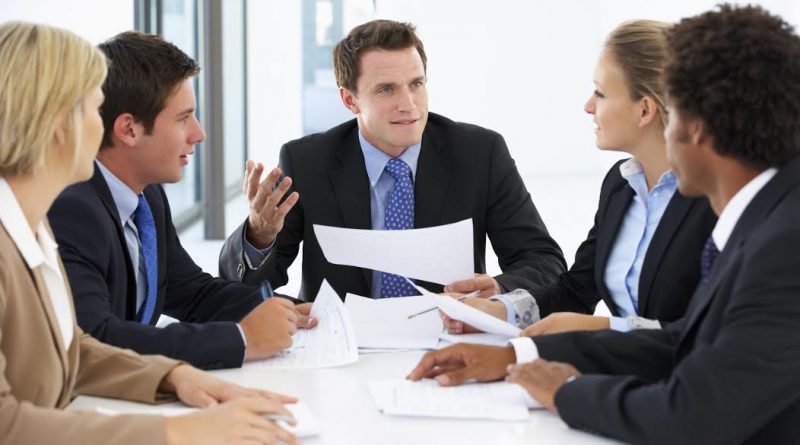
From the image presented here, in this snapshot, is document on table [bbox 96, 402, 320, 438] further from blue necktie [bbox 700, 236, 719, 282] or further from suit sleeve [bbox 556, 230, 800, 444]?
blue necktie [bbox 700, 236, 719, 282]

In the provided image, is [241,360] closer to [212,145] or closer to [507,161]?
[507,161]

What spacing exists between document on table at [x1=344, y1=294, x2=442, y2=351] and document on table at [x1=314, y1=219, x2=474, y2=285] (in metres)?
0.10

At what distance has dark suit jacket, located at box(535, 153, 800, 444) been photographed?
4.60 ft

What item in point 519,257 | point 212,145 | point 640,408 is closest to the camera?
point 640,408

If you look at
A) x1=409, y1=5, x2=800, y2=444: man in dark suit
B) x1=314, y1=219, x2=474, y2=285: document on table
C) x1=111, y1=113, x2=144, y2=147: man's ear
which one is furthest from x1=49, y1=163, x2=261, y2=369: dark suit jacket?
x1=409, y1=5, x2=800, y2=444: man in dark suit

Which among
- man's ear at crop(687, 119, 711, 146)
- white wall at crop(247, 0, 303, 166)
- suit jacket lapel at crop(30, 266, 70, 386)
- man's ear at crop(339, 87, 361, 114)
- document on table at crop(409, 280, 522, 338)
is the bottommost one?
white wall at crop(247, 0, 303, 166)

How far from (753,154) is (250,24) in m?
9.38

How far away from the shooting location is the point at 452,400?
1.74 metres

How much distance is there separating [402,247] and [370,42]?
34.2 inches

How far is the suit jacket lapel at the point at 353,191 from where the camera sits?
2.99m

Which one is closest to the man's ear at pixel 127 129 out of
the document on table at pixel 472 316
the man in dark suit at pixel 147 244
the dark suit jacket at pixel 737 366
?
the man in dark suit at pixel 147 244

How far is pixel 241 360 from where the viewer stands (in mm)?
1988

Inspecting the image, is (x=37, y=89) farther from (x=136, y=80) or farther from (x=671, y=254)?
(x=671, y=254)

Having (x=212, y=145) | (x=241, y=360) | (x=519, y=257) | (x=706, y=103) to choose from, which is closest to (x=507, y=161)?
(x=519, y=257)
